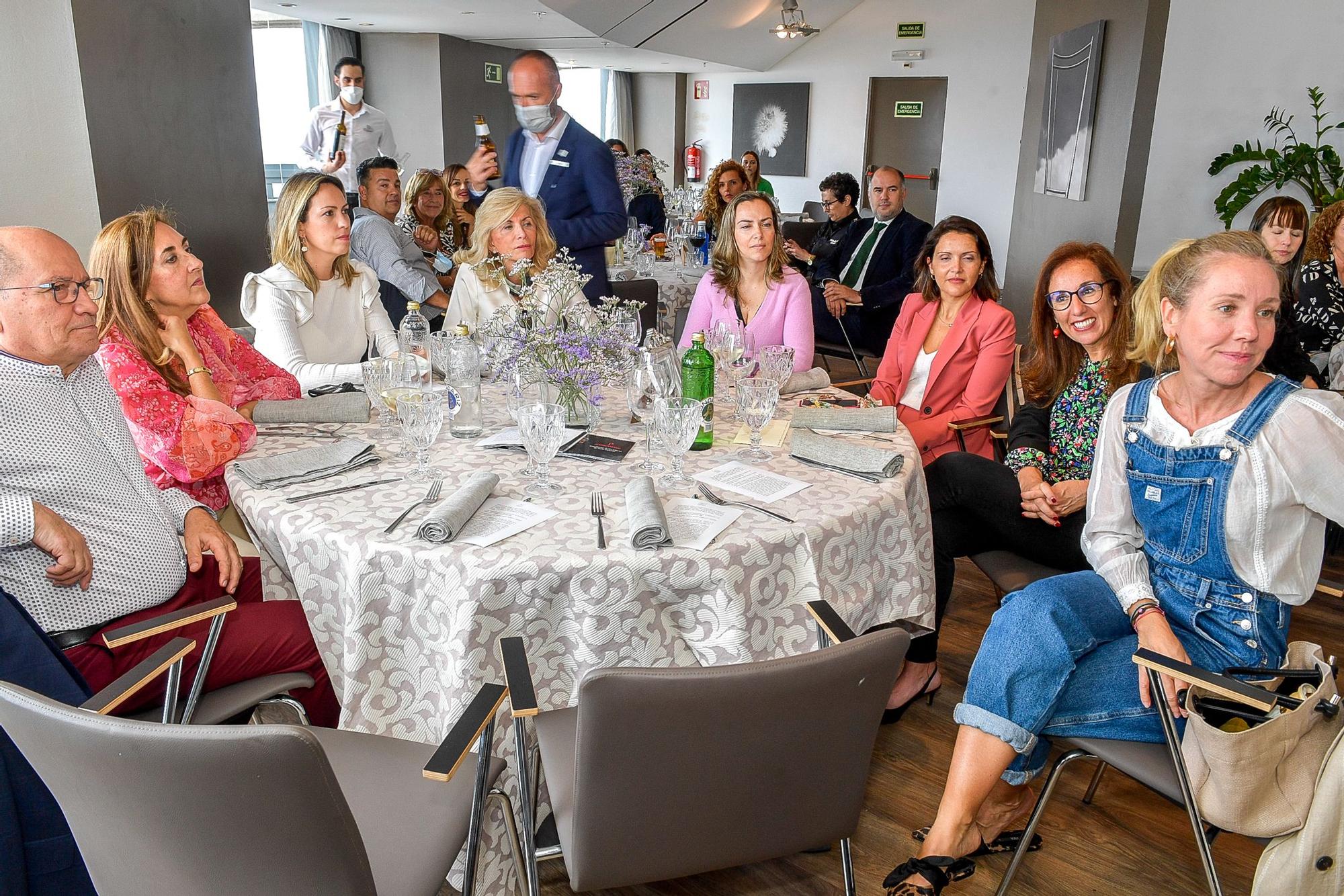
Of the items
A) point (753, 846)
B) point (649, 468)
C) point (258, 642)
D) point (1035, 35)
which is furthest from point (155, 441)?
point (1035, 35)

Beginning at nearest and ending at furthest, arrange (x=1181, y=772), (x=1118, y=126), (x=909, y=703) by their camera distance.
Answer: (x=1181, y=772)
(x=909, y=703)
(x=1118, y=126)

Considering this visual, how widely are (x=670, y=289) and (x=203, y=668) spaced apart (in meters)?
4.33

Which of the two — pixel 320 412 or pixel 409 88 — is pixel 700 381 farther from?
pixel 409 88

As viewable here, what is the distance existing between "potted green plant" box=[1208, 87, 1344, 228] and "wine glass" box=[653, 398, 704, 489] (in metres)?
6.41

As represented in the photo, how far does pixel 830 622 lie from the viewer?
1.68 meters

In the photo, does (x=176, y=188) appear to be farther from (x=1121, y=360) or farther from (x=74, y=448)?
(x=1121, y=360)

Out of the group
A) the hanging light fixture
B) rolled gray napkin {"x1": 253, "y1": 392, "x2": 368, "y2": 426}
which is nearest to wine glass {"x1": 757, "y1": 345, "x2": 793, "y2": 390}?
rolled gray napkin {"x1": 253, "y1": 392, "x2": 368, "y2": 426}

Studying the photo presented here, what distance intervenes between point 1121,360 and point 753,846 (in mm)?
1875

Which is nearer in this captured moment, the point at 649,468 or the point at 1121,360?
the point at 649,468

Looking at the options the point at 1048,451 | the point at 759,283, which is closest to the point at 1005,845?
the point at 1048,451

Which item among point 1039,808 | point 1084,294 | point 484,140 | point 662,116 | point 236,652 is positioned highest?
point 662,116

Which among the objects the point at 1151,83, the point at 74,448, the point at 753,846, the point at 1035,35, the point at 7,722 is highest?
the point at 1035,35

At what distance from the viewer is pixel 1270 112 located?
7754 mm

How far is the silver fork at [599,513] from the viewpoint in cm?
184
